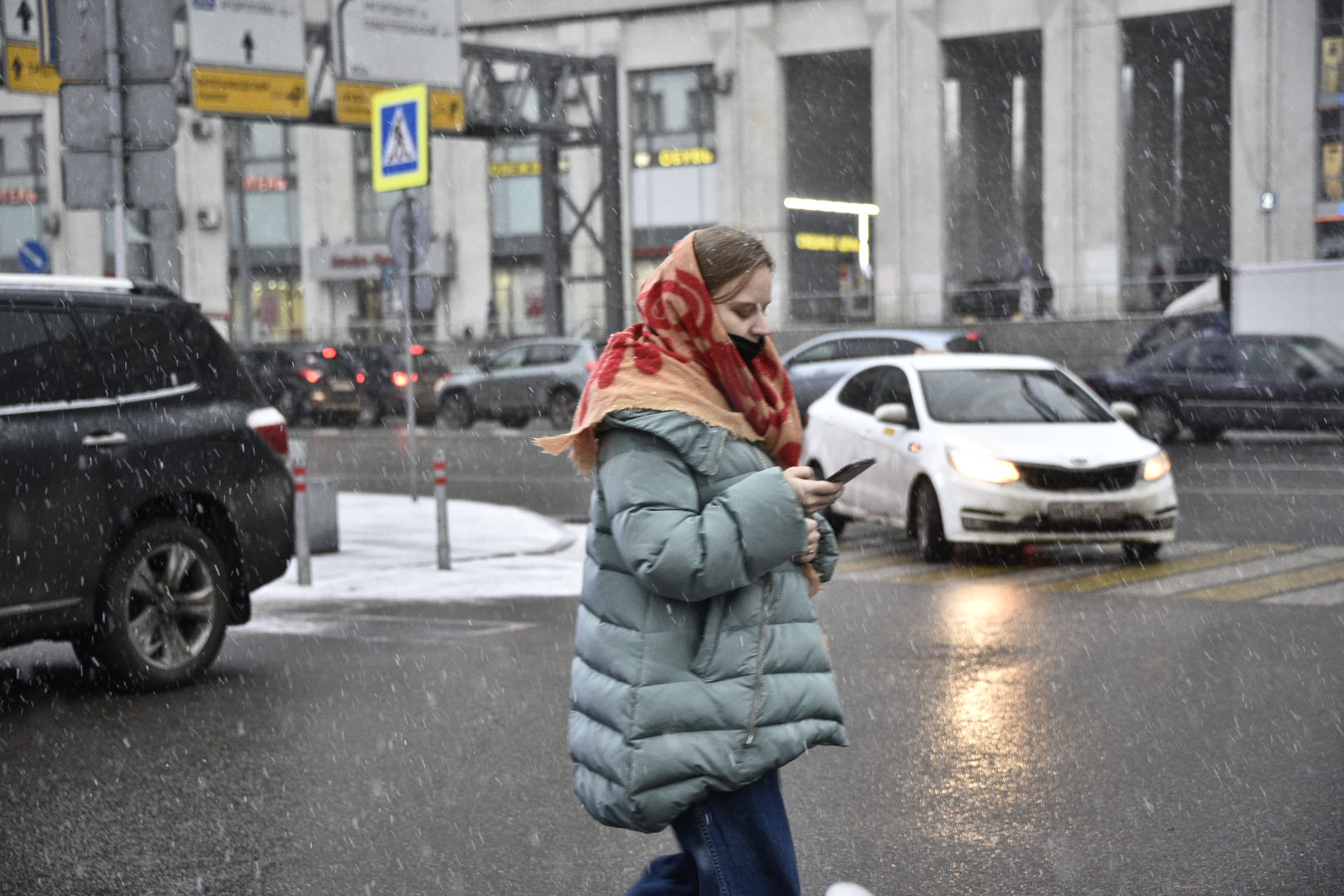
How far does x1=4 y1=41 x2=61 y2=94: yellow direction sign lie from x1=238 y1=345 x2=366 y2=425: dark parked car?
12.0 meters

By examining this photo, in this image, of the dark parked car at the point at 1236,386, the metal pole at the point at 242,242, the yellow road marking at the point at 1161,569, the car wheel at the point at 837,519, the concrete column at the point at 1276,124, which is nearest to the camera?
the yellow road marking at the point at 1161,569

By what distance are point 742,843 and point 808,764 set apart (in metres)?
3.20

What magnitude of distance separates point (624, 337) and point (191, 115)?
177 ft

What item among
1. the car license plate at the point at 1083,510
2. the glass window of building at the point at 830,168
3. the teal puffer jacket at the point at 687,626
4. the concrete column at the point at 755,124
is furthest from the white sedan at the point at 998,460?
the concrete column at the point at 755,124

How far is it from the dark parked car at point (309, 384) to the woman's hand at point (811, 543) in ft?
101

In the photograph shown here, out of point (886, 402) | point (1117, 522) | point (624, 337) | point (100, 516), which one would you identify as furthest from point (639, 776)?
point (886, 402)

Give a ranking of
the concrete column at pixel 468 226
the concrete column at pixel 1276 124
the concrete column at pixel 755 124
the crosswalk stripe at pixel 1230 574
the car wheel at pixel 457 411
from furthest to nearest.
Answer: the concrete column at pixel 468 226, the concrete column at pixel 755 124, the concrete column at pixel 1276 124, the car wheel at pixel 457 411, the crosswalk stripe at pixel 1230 574

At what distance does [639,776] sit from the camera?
3102 millimetres

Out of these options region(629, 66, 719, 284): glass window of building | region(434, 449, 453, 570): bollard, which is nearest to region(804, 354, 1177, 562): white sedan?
region(434, 449, 453, 570): bollard

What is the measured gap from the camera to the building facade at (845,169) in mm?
40312

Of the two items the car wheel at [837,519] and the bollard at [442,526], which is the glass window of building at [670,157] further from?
the bollard at [442,526]

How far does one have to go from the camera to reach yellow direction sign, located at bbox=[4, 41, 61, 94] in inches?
813

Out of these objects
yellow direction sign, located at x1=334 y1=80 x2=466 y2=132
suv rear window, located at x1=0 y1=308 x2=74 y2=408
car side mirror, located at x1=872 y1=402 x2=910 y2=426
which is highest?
yellow direction sign, located at x1=334 y1=80 x2=466 y2=132

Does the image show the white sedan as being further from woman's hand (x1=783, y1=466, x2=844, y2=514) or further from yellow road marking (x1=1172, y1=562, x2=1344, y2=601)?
woman's hand (x1=783, y1=466, x2=844, y2=514)
